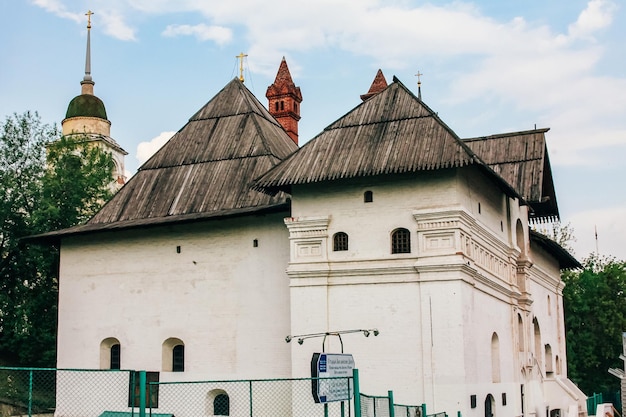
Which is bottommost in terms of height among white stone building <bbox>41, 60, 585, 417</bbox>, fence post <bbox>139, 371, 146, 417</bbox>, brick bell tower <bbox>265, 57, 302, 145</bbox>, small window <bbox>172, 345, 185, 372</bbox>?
fence post <bbox>139, 371, 146, 417</bbox>

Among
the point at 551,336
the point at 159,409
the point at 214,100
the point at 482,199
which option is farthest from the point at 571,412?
the point at 214,100

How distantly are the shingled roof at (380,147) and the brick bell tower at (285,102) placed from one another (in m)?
20.1

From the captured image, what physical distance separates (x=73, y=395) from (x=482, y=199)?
14968 millimetres

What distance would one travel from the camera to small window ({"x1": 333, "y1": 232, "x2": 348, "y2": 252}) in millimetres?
24656

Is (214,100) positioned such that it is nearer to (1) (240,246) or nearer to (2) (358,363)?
(1) (240,246)

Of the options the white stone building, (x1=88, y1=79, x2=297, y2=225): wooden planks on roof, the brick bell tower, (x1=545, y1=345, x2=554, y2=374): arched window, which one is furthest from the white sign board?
the brick bell tower

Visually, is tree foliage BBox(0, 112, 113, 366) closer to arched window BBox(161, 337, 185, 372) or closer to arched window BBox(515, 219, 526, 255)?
arched window BBox(161, 337, 185, 372)

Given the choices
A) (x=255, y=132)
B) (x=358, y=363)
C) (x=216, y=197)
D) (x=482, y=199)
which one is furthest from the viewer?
(x=255, y=132)

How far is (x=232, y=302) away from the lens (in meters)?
27.2

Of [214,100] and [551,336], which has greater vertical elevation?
[214,100]

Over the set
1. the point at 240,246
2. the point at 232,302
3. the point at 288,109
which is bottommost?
the point at 232,302

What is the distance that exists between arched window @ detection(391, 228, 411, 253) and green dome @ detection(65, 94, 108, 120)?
33835mm

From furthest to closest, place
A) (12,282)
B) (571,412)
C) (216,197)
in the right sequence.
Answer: (12,282) → (571,412) → (216,197)

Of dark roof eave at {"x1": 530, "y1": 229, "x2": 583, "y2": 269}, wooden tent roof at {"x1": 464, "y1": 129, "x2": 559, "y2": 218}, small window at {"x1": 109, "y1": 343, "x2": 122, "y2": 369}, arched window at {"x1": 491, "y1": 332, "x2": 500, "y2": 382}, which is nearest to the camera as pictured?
arched window at {"x1": 491, "y1": 332, "x2": 500, "y2": 382}
